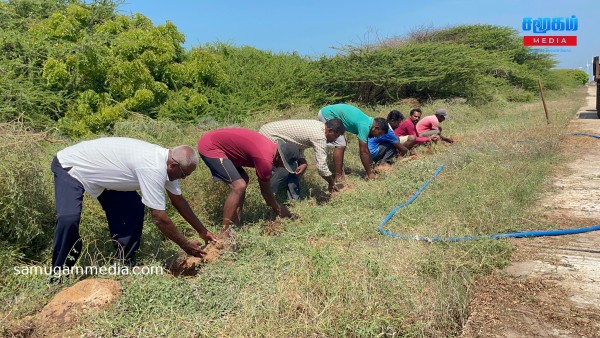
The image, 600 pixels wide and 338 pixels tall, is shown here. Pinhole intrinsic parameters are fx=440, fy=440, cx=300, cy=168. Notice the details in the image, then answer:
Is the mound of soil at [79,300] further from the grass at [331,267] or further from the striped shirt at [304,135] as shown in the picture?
the striped shirt at [304,135]

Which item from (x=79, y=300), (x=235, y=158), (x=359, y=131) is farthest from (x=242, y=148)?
(x=359, y=131)

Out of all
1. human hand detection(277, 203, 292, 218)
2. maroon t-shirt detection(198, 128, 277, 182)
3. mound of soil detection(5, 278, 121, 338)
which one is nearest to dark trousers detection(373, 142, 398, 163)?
human hand detection(277, 203, 292, 218)

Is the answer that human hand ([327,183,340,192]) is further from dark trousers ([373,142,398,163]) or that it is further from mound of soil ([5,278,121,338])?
mound of soil ([5,278,121,338])

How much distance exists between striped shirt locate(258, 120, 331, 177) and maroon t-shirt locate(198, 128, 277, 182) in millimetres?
916

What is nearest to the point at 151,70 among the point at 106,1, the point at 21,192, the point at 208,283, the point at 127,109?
the point at 127,109

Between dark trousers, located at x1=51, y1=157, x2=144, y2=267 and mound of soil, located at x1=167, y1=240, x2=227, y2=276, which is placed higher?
dark trousers, located at x1=51, y1=157, x2=144, y2=267

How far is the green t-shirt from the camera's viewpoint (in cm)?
662

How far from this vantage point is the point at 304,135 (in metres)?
5.54

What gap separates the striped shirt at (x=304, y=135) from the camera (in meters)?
5.52

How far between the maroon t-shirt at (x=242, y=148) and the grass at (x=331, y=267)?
67 cm

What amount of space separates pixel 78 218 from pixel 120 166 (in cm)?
50

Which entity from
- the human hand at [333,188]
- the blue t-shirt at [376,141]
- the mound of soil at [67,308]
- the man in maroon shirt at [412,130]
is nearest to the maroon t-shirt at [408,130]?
the man in maroon shirt at [412,130]

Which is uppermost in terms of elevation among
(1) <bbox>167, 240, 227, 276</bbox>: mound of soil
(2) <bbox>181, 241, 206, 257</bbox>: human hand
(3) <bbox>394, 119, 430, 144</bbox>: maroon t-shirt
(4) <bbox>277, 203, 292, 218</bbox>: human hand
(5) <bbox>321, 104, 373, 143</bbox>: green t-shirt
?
(5) <bbox>321, 104, 373, 143</bbox>: green t-shirt

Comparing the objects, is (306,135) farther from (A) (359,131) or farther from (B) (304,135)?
(A) (359,131)
